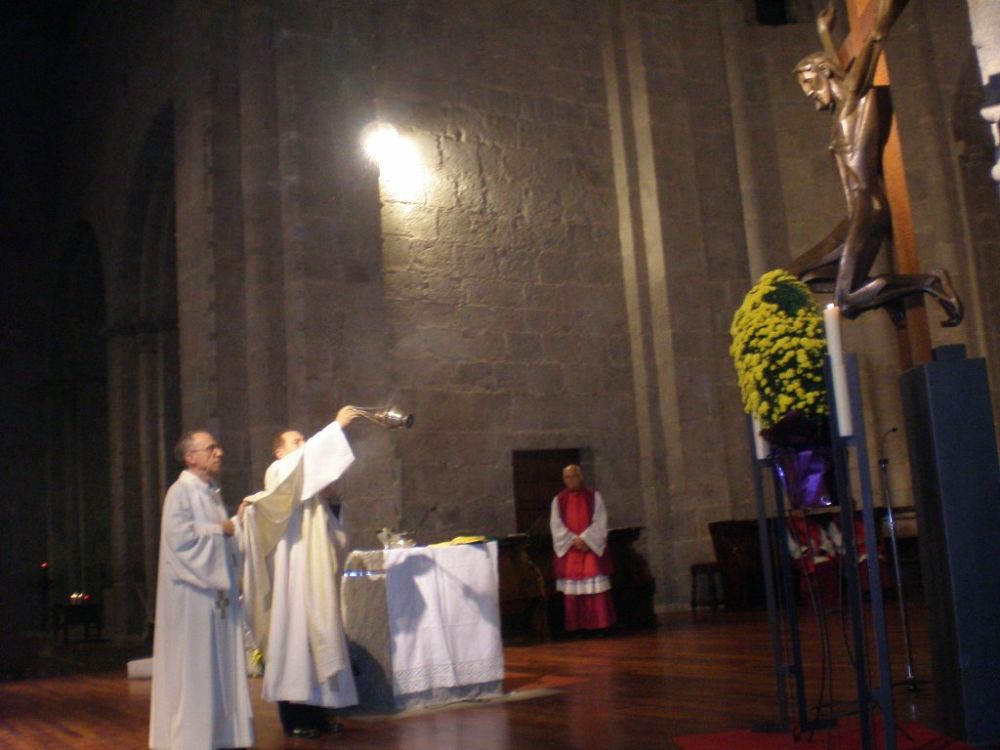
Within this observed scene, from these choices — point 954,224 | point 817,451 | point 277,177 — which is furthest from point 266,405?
point 954,224

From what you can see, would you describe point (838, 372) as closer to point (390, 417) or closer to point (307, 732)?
point (390, 417)

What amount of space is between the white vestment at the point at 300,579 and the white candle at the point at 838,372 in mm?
2767

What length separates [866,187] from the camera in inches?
181

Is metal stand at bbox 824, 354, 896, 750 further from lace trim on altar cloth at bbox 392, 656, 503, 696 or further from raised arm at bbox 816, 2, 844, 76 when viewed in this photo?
lace trim on altar cloth at bbox 392, 656, 503, 696

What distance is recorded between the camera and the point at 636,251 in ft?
41.7

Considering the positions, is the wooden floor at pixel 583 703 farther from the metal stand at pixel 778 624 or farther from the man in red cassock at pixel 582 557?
the man in red cassock at pixel 582 557

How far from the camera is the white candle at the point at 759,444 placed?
173 inches

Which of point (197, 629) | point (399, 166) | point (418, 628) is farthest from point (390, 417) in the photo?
point (399, 166)

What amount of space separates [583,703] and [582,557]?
14.1 feet

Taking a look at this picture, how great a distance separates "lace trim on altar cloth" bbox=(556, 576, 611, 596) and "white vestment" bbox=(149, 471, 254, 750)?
5.24 metres

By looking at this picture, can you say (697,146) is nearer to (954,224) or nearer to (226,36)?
(954,224)

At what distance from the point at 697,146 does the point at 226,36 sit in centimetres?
537

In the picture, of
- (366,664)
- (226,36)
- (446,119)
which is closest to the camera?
(366,664)

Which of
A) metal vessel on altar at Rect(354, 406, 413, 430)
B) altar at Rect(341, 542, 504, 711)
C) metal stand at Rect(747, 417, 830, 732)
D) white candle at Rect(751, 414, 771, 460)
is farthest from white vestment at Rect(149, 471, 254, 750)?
white candle at Rect(751, 414, 771, 460)
